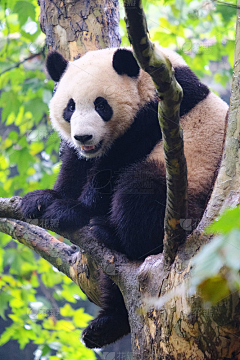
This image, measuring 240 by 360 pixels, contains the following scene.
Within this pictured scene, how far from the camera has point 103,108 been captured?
2.19 metres

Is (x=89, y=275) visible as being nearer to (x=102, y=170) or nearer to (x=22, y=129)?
(x=102, y=170)

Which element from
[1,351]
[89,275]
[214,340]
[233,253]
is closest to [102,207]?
[89,275]

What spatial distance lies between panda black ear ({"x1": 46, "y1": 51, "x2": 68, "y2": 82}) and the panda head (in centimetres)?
19

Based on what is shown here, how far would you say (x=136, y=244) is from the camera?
5.75ft

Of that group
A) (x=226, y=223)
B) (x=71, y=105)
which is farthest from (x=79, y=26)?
(x=226, y=223)

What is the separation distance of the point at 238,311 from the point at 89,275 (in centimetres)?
130

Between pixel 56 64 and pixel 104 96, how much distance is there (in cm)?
48

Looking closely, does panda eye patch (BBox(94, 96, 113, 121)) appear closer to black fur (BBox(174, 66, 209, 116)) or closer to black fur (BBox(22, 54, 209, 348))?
black fur (BBox(22, 54, 209, 348))

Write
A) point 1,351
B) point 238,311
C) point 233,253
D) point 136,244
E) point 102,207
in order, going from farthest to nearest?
1. point 1,351
2. point 102,207
3. point 136,244
4. point 238,311
5. point 233,253

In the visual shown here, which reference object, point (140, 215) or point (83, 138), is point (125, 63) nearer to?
point (83, 138)

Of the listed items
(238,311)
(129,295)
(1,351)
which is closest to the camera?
(238,311)

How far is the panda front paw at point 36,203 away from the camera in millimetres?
2127

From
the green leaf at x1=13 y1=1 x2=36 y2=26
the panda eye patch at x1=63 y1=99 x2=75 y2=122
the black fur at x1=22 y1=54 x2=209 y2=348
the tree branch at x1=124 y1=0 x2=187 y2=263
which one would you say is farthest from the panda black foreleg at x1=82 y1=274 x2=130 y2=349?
the green leaf at x1=13 y1=1 x2=36 y2=26

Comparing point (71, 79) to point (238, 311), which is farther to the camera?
point (71, 79)
